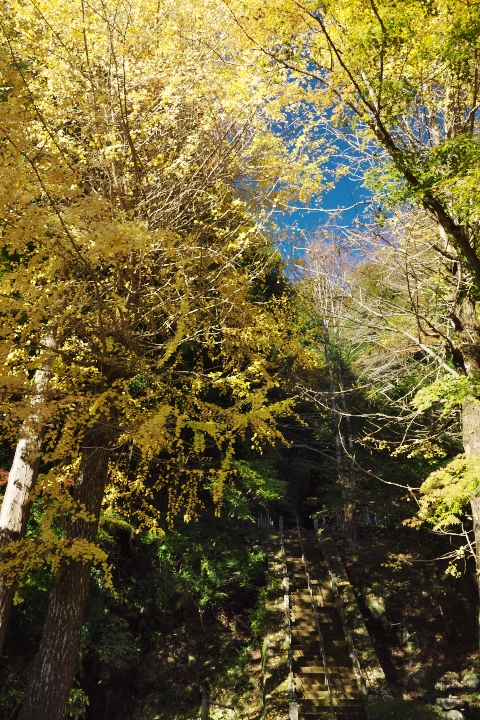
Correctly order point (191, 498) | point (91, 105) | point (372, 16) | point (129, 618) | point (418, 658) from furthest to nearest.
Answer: point (418, 658) < point (129, 618) < point (191, 498) < point (91, 105) < point (372, 16)

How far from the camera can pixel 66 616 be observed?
14.8ft

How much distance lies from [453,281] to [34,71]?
20.8 ft

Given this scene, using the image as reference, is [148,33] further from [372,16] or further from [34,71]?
[372,16]

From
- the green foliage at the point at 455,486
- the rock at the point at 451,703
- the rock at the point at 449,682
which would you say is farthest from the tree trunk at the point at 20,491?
the rock at the point at 449,682

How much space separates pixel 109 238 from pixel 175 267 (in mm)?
3072

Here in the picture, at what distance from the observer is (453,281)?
21.1 feet

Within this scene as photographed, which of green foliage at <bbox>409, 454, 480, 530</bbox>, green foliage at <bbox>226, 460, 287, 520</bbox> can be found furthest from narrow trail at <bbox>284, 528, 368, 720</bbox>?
green foliage at <bbox>409, 454, 480, 530</bbox>

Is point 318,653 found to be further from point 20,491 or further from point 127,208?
point 127,208

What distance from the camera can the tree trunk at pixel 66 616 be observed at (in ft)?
14.0

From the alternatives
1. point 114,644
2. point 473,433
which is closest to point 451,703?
point 473,433

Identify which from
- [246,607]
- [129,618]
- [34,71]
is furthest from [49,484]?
[246,607]

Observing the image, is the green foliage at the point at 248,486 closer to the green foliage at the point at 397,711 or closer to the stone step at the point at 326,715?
the stone step at the point at 326,715

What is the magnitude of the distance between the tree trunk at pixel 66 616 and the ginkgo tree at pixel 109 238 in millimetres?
15

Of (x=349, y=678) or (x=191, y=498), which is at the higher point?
(x=191, y=498)
